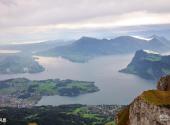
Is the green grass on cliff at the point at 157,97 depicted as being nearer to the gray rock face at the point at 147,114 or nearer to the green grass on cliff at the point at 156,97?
the green grass on cliff at the point at 156,97

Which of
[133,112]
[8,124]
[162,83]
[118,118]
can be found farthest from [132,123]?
[8,124]

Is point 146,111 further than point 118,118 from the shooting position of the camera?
No

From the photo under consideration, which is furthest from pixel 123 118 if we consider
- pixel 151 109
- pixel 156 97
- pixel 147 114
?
pixel 151 109

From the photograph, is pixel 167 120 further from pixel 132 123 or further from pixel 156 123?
pixel 132 123

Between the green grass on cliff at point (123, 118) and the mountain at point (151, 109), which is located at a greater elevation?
the mountain at point (151, 109)

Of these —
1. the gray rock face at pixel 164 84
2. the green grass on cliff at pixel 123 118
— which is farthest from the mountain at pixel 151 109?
the gray rock face at pixel 164 84

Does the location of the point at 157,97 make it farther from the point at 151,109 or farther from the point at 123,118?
the point at 123,118

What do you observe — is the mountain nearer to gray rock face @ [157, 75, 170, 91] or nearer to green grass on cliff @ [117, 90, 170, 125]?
green grass on cliff @ [117, 90, 170, 125]
